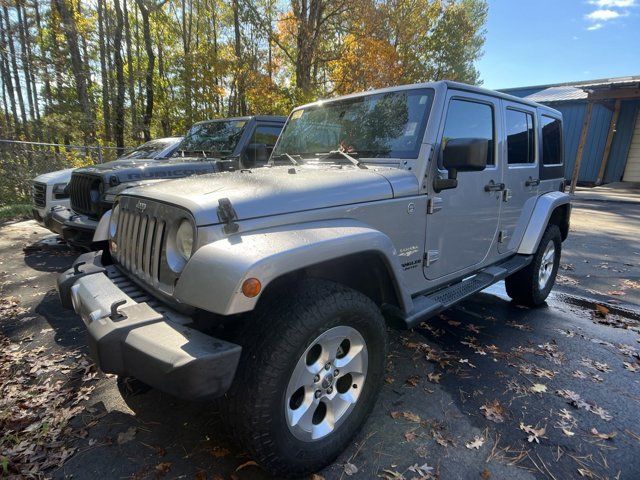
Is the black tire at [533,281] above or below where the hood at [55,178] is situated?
below

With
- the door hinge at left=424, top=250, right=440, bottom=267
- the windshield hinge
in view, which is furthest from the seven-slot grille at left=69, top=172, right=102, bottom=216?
the door hinge at left=424, top=250, right=440, bottom=267

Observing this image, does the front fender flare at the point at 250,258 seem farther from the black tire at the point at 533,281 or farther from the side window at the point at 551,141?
the side window at the point at 551,141

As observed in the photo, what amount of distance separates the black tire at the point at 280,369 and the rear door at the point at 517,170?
227 centimetres

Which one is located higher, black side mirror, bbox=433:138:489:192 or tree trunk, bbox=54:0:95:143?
tree trunk, bbox=54:0:95:143

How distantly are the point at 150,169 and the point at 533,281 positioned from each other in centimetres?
519

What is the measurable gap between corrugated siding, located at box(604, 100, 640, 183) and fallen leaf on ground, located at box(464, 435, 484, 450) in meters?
19.6

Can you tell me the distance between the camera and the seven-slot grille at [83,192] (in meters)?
4.91

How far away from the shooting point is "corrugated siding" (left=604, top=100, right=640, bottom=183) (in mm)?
16239

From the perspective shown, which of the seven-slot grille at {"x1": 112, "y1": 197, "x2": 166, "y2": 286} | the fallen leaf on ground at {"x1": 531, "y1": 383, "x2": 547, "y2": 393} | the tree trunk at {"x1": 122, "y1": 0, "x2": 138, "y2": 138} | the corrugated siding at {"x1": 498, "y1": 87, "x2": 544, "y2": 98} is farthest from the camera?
the corrugated siding at {"x1": 498, "y1": 87, "x2": 544, "y2": 98}

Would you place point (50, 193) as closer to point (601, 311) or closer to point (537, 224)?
point (537, 224)

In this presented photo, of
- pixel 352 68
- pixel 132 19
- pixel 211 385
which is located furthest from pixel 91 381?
pixel 132 19

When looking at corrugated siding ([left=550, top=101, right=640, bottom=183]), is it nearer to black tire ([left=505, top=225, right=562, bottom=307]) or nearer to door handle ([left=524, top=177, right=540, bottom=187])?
black tire ([left=505, top=225, right=562, bottom=307])

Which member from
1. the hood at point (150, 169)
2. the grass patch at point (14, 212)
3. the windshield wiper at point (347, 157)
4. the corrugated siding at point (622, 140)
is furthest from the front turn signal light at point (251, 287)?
the corrugated siding at point (622, 140)

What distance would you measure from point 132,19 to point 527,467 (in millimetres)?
28539
